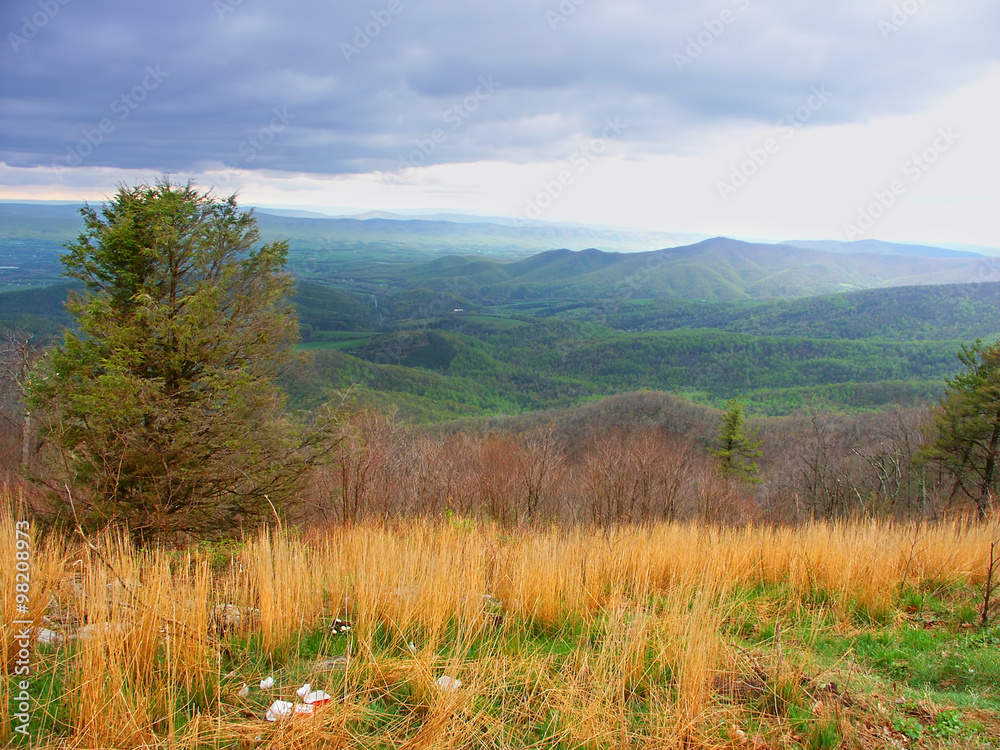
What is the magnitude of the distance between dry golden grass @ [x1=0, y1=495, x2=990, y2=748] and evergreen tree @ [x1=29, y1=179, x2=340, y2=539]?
3.01 m

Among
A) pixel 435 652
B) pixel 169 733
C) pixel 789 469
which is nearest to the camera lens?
pixel 169 733

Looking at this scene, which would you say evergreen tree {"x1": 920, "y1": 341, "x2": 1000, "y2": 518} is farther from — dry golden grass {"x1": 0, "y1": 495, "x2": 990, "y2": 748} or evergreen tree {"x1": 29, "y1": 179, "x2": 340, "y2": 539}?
evergreen tree {"x1": 29, "y1": 179, "x2": 340, "y2": 539}

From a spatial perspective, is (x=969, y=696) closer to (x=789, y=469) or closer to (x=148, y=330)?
(x=148, y=330)

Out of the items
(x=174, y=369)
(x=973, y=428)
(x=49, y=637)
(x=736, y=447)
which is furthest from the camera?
(x=736, y=447)

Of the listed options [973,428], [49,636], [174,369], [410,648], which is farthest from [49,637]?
[973,428]

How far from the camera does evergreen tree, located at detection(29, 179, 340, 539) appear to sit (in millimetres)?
7129

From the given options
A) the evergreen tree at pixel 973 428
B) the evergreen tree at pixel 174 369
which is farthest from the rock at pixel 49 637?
the evergreen tree at pixel 973 428

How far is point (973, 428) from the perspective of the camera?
64.3 ft

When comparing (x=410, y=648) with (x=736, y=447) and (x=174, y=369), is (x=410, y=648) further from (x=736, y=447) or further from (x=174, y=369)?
(x=736, y=447)

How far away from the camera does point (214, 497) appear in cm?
832

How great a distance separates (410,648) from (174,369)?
24.0ft

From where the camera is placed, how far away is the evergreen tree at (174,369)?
7.13 m

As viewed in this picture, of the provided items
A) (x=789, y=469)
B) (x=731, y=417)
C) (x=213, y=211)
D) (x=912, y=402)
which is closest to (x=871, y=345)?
(x=912, y=402)

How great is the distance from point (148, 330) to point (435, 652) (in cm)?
748
